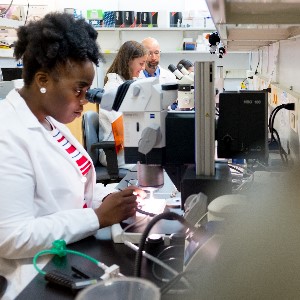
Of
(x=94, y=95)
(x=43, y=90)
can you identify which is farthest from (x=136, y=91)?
(x=43, y=90)

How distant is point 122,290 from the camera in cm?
67

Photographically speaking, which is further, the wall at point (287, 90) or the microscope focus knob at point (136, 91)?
the wall at point (287, 90)

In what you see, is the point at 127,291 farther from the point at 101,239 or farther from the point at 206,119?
the point at 206,119

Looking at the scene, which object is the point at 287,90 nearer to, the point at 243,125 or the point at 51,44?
the point at 243,125

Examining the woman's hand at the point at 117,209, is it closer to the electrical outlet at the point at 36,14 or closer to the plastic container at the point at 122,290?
the plastic container at the point at 122,290

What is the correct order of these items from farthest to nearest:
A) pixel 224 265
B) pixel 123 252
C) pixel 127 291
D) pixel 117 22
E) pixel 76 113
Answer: pixel 117 22 < pixel 76 113 < pixel 123 252 < pixel 127 291 < pixel 224 265

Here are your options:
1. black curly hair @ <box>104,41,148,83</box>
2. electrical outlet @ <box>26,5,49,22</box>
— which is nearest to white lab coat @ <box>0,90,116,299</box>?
electrical outlet @ <box>26,5,49,22</box>

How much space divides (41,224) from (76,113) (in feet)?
1.29

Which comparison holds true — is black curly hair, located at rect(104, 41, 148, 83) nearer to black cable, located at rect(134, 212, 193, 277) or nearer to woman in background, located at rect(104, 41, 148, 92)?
woman in background, located at rect(104, 41, 148, 92)

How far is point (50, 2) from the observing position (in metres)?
5.57

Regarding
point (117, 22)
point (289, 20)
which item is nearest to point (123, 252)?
point (289, 20)

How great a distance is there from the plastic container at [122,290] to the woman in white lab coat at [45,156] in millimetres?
426

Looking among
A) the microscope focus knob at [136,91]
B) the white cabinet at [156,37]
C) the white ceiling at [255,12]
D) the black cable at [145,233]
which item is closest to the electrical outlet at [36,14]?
the microscope focus knob at [136,91]

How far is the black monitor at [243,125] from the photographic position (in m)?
1.31
